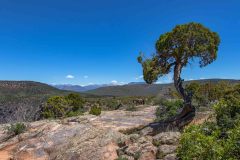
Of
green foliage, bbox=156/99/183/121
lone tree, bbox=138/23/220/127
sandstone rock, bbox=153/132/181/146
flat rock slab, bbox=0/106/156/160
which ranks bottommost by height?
flat rock slab, bbox=0/106/156/160

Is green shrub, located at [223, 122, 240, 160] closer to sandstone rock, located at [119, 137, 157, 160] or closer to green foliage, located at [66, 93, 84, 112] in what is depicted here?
sandstone rock, located at [119, 137, 157, 160]

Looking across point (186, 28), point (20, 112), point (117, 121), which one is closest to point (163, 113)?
point (117, 121)

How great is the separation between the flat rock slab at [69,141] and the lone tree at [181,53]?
4.33m

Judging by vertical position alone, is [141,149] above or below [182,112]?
below

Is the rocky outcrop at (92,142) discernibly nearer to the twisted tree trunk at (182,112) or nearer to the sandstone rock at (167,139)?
the sandstone rock at (167,139)

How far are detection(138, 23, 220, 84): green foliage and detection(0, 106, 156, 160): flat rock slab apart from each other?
486 centimetres

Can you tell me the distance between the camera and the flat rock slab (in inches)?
702

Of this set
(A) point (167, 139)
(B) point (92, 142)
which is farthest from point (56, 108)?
(A) point (167, 139)

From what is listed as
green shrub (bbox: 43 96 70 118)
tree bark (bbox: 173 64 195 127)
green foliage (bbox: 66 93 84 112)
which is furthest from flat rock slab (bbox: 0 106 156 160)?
green foliage (bbox: 66 93 84 112)

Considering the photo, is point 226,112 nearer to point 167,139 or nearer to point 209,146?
point 209,146

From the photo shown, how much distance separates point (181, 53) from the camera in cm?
2256

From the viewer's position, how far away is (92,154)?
17172mm

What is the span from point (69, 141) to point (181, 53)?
1012cm

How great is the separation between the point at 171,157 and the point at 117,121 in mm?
13835
